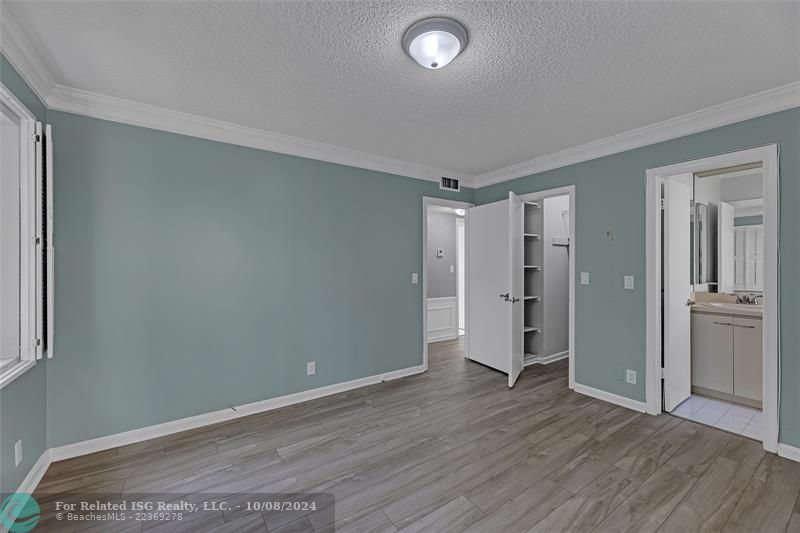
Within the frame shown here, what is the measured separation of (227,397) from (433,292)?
12.5ft

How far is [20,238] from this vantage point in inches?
81.3

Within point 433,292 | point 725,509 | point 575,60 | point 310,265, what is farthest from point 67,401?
point 433,292

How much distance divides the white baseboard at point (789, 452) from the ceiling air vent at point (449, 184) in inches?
148

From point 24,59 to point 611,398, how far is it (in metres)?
5.09

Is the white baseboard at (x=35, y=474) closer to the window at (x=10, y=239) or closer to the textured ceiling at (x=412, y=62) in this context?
the window at (x=10, y=239)

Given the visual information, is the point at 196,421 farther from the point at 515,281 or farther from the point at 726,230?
the point at 726,230

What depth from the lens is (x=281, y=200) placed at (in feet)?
10.9

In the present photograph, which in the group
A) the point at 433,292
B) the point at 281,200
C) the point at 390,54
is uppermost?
the point at 390,54

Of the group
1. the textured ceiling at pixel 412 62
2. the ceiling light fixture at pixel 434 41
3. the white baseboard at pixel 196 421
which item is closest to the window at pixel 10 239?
the textured ceiling at pixel 412 62

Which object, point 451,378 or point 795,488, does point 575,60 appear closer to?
point 795,488

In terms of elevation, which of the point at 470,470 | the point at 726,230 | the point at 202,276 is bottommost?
the point at 470,470

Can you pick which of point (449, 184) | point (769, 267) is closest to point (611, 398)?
point (769, 267)

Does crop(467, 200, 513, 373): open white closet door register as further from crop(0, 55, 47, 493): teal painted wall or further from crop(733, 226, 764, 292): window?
crop(0, 55, 47, 493): teal painted wall

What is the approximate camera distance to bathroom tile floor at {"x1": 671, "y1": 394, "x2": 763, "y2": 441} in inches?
112
